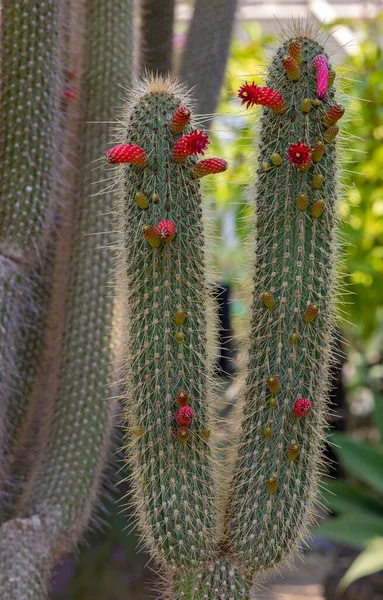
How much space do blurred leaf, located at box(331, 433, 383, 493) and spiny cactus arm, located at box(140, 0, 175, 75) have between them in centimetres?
167

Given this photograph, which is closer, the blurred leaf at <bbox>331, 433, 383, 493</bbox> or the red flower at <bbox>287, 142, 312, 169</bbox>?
the red flower at <bbox>287, 142, 312, 169</bbox>

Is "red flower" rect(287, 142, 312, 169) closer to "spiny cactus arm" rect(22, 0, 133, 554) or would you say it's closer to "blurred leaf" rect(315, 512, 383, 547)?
"spiny cactus arm" rect(22, 0, 133, 554)

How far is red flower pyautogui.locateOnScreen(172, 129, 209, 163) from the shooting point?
1.22 m

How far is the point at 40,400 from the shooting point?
79.1 inches

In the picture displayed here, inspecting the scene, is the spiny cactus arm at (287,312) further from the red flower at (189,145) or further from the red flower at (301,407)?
the red flower at (189,145)

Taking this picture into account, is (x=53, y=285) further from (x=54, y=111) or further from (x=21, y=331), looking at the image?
(x=54, y=111)

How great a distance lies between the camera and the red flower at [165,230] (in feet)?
4.06

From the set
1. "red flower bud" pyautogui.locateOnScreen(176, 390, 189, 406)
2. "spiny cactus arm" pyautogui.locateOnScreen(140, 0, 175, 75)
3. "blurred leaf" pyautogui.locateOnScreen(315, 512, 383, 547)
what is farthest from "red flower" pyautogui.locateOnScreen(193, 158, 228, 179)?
"blurred leaf" pyautogui.locateOnScreen(315, 512, 383, 547)

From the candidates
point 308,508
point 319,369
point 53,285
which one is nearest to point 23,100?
point 53,285

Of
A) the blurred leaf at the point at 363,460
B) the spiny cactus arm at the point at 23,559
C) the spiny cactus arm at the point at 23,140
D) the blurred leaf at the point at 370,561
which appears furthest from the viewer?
the blurred leaf at the point at 363,460

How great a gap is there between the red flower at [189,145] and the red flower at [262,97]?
0.08 metres

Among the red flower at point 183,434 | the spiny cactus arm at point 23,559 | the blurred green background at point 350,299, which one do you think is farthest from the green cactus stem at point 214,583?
the blurred green background at point 350,299

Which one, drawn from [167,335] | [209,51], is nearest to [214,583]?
[167,335]

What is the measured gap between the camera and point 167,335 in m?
1.27
